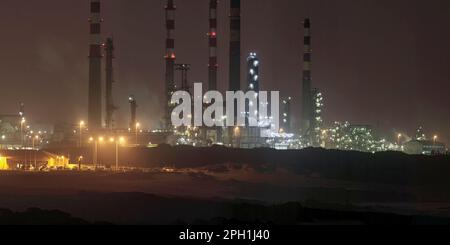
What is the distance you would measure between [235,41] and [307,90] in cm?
2006

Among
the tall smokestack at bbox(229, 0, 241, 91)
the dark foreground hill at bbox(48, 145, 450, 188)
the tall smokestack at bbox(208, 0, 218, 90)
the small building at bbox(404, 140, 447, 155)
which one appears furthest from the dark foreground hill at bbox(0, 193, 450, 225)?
the small building at bbox(404, 140, 447, 155)

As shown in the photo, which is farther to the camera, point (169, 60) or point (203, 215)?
point (169, 60)

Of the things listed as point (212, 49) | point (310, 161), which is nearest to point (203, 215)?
point (310, 161)

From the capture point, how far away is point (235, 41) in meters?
72.3

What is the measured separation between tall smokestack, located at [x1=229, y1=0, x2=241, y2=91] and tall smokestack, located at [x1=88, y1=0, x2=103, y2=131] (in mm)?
12557

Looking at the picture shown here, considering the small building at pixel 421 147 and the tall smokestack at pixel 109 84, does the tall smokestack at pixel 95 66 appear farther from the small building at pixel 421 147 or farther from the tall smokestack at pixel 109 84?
the small building at pixel 421 147

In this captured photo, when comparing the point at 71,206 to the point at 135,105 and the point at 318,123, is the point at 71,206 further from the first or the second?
the point at 318,123

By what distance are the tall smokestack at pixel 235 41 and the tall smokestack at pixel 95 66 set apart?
12557 mm

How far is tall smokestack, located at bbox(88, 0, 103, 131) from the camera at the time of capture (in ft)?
234

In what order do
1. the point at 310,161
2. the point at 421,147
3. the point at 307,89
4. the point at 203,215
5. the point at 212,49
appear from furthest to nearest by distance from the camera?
the point at 421,147 < the point at 307,89 < the point at 212,49 < the point at 310,161 < the point at 203,215

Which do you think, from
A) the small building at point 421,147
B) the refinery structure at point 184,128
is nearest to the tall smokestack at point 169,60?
the refinery structure at point 184,128

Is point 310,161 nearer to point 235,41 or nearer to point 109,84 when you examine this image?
point 235,41
